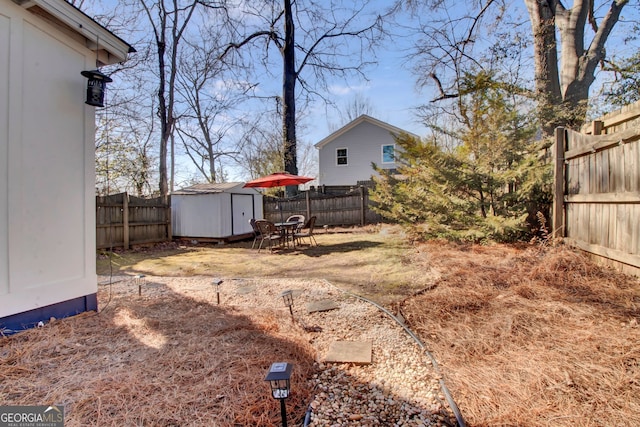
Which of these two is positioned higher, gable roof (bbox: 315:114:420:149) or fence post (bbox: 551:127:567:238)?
gable roof (bbox: 315:114:420:149)

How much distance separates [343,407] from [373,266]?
149 inches

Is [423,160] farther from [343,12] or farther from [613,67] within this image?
[343,12]

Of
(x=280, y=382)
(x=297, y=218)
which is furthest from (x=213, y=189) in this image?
(x=280, y=382)

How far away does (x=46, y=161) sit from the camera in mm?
2926

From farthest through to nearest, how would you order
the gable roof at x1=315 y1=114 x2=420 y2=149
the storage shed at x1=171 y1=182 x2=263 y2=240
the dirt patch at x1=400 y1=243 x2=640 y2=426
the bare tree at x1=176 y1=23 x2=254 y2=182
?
the gable roof at x1=315 y1=114 x2=420 y2=149 < the bare tree at x1=176 y1=23 x2=254 y2=182 < the storage shed at x1=171 y1=182 x2=263 y2=240 < the dirt patch at x1=400 y1=243 x2=640 y2=426

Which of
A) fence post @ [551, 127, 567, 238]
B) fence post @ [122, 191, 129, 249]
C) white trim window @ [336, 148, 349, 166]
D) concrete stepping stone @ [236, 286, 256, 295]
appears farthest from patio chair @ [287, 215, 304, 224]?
white trim window @ [336, 148, 349, 166]

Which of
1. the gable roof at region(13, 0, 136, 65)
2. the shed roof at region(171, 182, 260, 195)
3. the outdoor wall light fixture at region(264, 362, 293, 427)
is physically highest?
the gable roof at region(13, 0, 136, 65)

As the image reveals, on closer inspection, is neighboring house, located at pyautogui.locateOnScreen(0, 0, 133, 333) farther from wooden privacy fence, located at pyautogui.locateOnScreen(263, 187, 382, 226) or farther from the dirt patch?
wooden privacy fence, located at pyautogui.locateOnScreen(263, 187, 382, 226)

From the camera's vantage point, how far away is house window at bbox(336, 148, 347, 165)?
1844 centimetres

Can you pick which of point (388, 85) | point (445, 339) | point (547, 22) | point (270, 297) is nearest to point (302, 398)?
point (445, 339)

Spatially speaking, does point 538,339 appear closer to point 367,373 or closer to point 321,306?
point 367,373

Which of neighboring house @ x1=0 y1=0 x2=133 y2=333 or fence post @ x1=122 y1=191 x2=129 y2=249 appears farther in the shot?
fence post @ x1=122 y1=191 x2=129 y2=249

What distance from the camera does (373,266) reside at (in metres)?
5.48

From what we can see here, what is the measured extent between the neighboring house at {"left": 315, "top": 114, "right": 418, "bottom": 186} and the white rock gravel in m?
14.8
